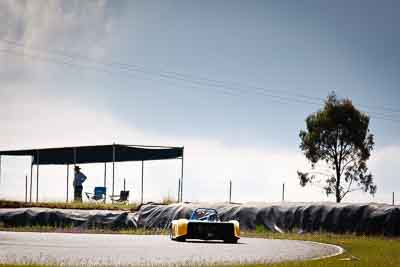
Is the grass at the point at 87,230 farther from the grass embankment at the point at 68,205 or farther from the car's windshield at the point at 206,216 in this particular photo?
the grass embankment at the point at 68,205

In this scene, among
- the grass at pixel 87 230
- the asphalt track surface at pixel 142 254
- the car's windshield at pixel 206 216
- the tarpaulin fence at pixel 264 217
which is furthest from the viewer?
the grass at pixel 87 230

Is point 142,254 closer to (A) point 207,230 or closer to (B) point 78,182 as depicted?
(A) point 207,230

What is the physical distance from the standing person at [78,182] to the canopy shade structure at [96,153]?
1.88 ft

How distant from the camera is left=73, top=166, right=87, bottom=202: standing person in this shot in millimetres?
35031

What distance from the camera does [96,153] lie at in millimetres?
37438

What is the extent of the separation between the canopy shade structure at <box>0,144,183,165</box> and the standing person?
1.88 feet

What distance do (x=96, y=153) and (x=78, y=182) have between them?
2.71 m

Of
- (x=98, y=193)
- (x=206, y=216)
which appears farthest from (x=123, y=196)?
(x=206, y=216)

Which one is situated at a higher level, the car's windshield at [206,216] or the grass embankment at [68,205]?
the car's windshield at [206,216]

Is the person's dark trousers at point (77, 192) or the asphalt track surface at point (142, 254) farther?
the person's dark trousers at point (77, 192)

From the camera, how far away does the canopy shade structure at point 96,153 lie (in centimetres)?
3469

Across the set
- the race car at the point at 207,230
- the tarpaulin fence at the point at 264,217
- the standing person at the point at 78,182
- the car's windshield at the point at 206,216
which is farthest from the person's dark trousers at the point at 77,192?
the race car at the point at 207,230

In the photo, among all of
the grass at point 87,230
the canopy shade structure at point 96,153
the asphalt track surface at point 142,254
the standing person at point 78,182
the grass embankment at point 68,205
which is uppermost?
the canopy shade structure at point 96,153

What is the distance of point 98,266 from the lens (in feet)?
34.9
